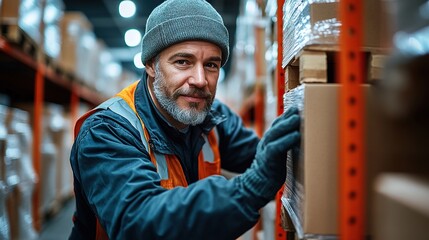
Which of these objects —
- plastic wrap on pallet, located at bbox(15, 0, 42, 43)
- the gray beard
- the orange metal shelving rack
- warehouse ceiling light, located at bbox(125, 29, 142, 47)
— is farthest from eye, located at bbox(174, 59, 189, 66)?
warehouse ceiling light, located at bbox(125, 29, 142, 47)

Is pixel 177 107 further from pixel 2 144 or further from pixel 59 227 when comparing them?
pixel 59 227

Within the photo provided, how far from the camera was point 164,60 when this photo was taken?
7.98ft

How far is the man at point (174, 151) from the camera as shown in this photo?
171 cm

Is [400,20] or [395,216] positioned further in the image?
[395,216]

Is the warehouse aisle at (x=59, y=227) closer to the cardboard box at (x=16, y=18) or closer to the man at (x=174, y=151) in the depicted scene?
the cardboard box at (x=16, y=18)

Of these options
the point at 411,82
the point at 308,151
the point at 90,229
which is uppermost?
the point at 411,82

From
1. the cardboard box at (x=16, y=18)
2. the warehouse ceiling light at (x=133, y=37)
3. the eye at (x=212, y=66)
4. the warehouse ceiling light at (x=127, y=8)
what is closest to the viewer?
the eye at (x=212, y=66)

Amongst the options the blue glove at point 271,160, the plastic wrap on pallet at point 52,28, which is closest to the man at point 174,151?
the blue glove at point 271,160

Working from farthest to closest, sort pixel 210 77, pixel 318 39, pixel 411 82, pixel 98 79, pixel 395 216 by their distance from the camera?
pixel 98 79 → pixel 210 77 → pixel 318 39 → pixel 395 216 → pixel 411 82

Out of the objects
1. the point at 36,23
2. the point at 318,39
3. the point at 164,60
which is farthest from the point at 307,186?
the point at 36,23

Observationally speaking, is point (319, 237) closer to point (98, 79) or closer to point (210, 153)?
point (210, 153)

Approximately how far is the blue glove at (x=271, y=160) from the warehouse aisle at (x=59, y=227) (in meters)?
4.31

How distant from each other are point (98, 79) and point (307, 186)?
8316mm

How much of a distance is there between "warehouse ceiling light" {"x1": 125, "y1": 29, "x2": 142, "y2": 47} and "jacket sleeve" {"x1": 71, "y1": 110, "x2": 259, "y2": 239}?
45.5 feet
